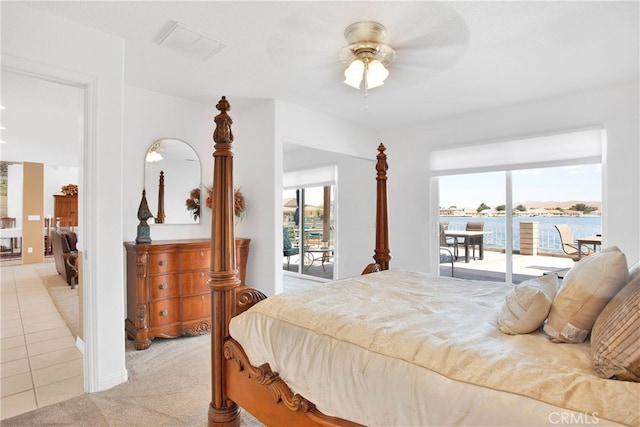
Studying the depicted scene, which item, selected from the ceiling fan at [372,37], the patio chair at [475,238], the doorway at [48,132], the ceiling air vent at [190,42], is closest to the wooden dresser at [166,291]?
the doorway at [48,132]

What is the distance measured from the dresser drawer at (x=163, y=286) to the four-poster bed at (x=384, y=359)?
1587 mm

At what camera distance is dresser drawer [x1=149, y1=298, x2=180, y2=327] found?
3.15 meters

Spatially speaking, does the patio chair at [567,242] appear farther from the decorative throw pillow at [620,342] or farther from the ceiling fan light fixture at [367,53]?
the decorative throw pillow at [620,342]

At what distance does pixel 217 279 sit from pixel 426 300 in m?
1.12

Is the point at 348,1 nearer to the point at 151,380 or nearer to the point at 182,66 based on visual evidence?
the point at 182,66

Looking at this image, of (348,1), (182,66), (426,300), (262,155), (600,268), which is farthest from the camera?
(262,155)

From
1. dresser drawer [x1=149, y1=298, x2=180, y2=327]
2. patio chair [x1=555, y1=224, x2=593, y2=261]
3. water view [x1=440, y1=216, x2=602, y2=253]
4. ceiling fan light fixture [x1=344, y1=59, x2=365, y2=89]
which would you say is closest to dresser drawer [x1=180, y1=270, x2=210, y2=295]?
dresser drawer [x1=149, y1=298, x2=180, y2=327]

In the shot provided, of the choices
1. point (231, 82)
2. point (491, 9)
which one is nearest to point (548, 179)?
point (491, 9)

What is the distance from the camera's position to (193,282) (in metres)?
3.39

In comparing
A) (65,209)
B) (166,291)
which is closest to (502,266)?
(166,291)

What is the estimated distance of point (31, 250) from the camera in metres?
8.00

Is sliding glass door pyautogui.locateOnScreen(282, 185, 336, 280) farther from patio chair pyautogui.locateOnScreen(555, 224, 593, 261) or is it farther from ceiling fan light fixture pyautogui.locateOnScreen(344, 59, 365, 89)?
ceiling fan light fixture pyautogui.locateOnScreen(344, 59, 365, 89)

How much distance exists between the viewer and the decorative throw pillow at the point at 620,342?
0.95 meters

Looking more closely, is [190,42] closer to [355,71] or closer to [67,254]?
[355,71]
